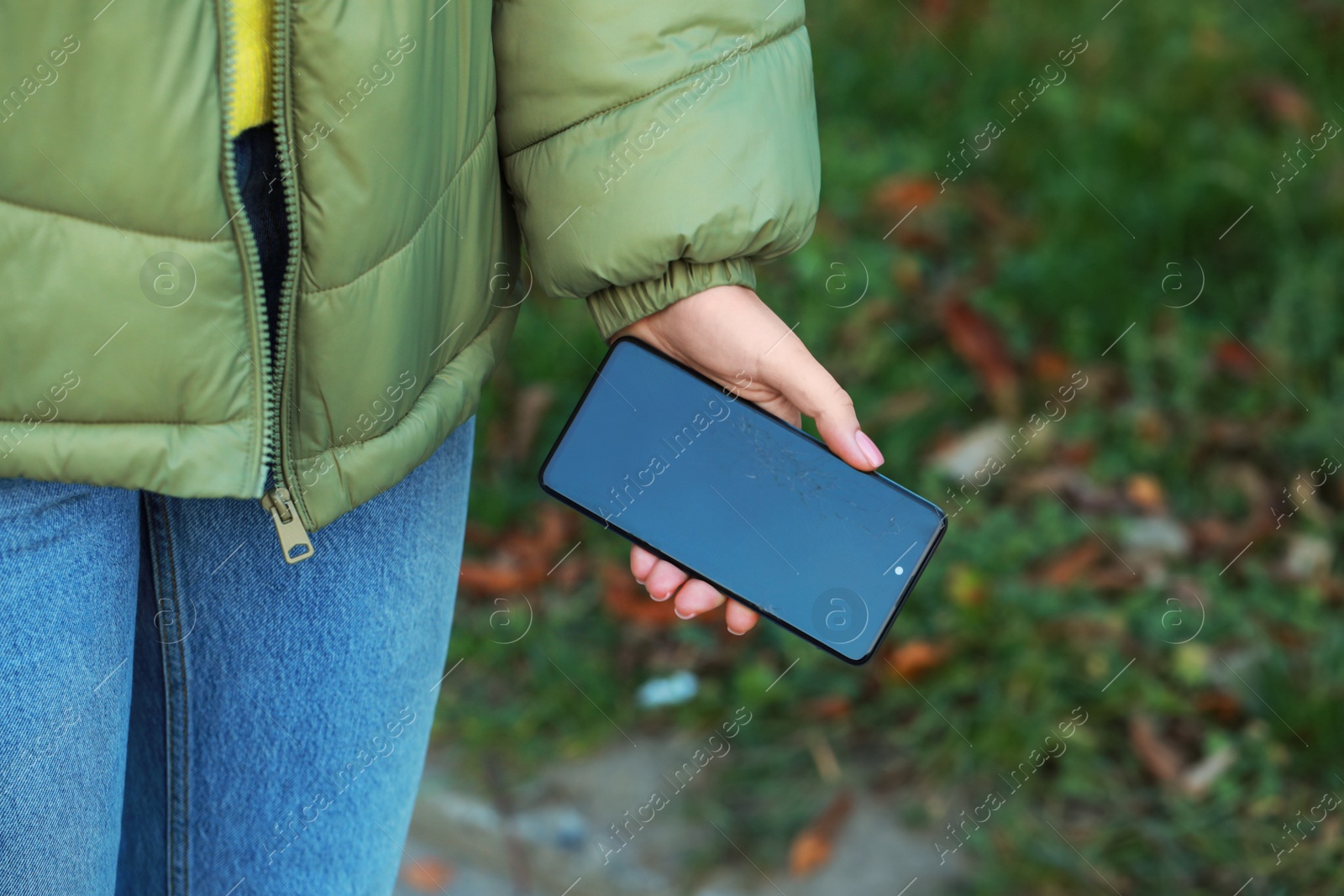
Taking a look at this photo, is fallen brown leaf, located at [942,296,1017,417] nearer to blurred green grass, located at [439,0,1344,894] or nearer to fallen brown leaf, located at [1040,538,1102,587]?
blurred green grass, located at [439,0,1344,894]

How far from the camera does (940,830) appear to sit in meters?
2.24

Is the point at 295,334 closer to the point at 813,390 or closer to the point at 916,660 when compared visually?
the point at 813,390

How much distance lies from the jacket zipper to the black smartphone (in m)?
0.43

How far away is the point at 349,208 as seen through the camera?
3.31ft

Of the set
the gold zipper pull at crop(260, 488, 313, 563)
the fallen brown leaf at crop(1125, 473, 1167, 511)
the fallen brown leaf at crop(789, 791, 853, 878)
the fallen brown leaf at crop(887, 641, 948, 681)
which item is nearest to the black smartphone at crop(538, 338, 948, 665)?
the gold zipper pull at crop(260, 488, 313, 563)

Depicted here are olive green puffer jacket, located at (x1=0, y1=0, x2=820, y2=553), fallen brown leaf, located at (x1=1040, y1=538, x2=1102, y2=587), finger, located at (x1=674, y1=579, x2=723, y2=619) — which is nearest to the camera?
olive green puffer jacket, located at (x1=0, y1=0, x2=820, y2=553)

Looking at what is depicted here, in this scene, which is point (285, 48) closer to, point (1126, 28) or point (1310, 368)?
point (1310, 368)

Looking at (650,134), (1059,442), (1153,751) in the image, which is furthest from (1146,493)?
(650,134)

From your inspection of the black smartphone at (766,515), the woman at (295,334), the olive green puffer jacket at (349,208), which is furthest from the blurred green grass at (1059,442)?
the olive green puffer jacket at (349,208)

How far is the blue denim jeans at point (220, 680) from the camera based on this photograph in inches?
38.4

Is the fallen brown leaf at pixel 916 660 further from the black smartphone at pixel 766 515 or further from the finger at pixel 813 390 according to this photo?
the finger at pixel 813 390

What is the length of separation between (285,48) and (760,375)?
571mm

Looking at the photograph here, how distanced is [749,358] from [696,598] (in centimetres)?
29

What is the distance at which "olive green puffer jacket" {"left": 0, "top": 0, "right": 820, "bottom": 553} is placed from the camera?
0.90m
